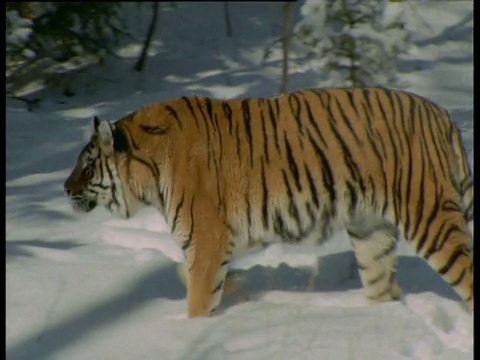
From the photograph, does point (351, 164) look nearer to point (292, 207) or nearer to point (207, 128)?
point (292, 207)

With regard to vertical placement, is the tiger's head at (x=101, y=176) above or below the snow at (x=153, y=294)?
above

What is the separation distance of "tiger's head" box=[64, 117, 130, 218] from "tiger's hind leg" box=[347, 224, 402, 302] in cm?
138

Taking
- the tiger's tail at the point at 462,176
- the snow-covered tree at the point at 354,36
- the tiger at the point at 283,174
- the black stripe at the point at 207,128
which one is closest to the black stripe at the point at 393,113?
the tiger at the point at 283,174

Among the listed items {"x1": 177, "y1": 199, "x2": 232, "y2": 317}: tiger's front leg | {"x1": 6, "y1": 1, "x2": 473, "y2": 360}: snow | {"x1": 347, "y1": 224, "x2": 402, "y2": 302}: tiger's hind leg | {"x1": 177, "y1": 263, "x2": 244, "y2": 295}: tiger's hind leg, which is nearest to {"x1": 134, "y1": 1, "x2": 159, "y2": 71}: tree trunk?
{"x1": 6, "y1": 1, "x2": 473, "y2": 360}: snow

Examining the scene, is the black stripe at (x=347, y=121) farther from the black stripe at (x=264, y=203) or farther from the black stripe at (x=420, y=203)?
the black stripe at (x=264, y=203)

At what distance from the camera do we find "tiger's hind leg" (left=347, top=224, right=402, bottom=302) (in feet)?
18.8

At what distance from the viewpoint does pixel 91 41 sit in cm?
1125

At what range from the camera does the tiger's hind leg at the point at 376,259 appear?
18.8ft

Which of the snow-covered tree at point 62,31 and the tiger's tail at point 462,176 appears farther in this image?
the snow-covered tree at point 62,31

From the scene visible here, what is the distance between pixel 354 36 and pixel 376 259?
2833 mm

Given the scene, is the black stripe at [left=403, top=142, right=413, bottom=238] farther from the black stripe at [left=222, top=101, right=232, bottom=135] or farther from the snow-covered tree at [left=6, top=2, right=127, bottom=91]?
the snow-covered tree at [left=6, top=2, right=127, bottom=91]

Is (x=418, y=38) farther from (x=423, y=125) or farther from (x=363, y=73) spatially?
(x=423, y=125)

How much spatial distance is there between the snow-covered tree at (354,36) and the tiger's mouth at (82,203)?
3196 mm
